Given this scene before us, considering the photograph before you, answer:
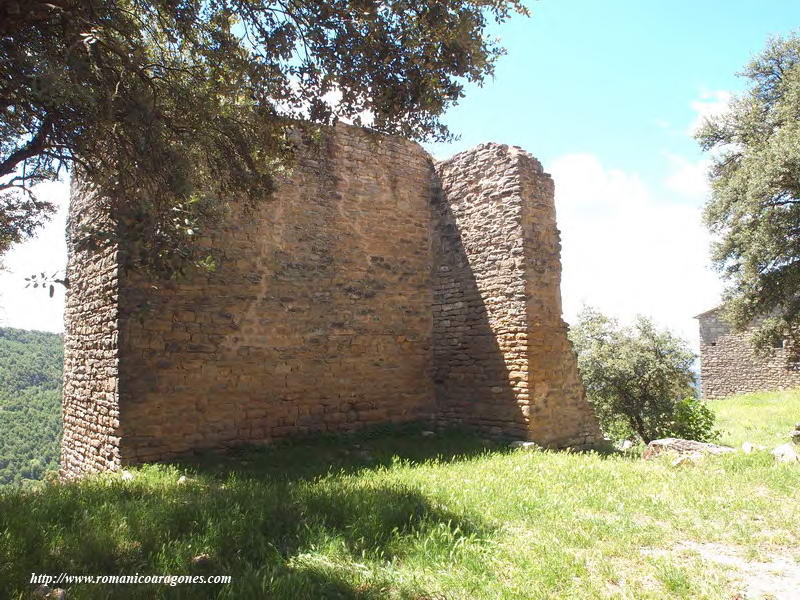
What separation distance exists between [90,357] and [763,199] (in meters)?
11.9

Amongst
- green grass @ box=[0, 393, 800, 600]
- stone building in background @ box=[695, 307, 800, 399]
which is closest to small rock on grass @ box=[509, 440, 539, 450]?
green grass @ box=[0, 393, 800, 600]

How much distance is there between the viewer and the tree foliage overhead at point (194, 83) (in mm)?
4809

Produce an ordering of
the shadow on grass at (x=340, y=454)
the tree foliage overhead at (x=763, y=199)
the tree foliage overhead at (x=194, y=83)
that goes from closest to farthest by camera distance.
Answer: the tree foliage overhead at (x=194, y=83)
the shadow on grass at (x=340, y=454)
the tree foliage overhead at (x=763, y=199)

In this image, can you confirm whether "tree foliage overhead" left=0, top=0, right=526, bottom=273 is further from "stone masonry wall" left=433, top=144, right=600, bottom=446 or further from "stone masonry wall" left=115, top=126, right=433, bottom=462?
"stone masonry wall" left=433, top=144, right=600, bottom=446

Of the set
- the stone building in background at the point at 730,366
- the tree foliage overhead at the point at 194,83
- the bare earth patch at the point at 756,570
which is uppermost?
the tree foliage overhead at the point at 194,83

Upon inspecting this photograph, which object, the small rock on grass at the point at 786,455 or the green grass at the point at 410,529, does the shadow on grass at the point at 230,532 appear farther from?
the small rock on grass at the point at 786,455

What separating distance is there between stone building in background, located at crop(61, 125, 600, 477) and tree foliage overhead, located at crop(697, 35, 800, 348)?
4.60 m

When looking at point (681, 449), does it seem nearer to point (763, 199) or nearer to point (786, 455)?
point (786, 455)

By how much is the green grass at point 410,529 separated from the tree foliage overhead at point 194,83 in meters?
2.23

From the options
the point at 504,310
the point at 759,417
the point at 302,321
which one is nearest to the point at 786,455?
the point at 504,310

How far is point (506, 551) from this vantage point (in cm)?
385

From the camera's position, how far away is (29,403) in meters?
25.7

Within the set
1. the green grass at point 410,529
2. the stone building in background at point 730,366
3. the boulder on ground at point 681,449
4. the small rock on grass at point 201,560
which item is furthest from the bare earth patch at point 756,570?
the stone building in background at point 730,366

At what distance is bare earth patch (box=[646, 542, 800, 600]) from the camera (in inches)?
128
